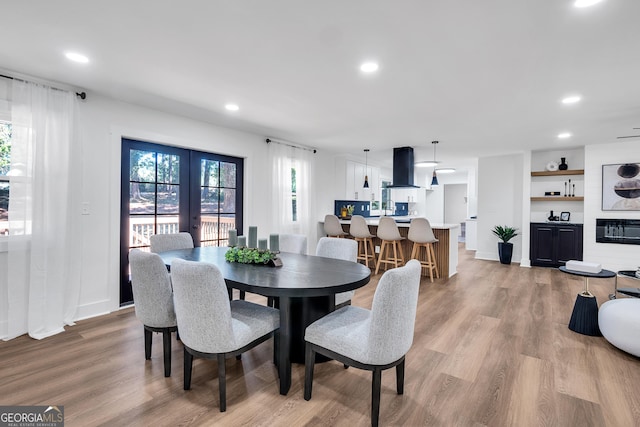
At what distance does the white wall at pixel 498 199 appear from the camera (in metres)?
6.60

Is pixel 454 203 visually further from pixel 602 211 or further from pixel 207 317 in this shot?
pixel 207 317

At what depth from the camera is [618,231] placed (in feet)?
18.1

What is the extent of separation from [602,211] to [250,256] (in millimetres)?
6466

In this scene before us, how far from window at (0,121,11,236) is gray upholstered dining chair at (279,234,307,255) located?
8.27 feet

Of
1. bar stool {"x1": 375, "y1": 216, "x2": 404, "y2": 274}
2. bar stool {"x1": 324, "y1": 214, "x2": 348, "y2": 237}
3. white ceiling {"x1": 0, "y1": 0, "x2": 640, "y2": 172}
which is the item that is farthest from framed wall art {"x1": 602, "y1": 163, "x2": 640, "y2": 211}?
bar stool {"x1": 324, "y1": 214, "x2": 348, "y2": 237}

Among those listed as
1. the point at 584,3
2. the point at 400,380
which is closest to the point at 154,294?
the point at 400,380

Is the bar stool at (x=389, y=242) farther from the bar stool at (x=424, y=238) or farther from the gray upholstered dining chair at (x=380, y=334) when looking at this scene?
the gray upholstered dining chair at (x=380, y=334)

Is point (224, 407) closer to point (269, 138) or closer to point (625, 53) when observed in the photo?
point (625, 53)

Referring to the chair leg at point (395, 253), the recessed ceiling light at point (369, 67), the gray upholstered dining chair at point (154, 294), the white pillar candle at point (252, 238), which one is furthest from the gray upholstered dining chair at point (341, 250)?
the chair leg at point (395, 253)

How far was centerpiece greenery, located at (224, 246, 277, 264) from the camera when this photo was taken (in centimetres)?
244

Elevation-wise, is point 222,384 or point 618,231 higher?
point 618,231

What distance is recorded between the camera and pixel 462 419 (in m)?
1.79

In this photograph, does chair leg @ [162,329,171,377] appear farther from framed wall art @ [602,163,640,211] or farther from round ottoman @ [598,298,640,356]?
framed wall art @ [602,163,640,211]

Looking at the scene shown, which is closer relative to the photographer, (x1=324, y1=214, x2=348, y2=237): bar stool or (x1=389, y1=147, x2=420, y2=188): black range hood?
(x1=324, y1=214, x2=348, y2=237): bar stool
